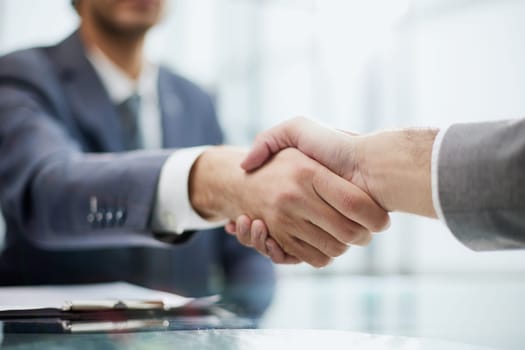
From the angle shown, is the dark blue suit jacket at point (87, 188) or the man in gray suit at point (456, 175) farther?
the dark blue suit jacket at point (87, 188)

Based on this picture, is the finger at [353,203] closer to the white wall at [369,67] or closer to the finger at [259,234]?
the finger at [259,234]

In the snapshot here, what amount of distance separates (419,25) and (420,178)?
3.31 meters

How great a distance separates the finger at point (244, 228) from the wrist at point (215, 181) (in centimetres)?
3

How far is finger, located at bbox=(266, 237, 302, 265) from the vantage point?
0.89 m

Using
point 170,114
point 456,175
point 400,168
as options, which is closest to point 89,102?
point 170,114

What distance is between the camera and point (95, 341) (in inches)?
20.1

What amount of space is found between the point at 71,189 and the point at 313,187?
42 cm

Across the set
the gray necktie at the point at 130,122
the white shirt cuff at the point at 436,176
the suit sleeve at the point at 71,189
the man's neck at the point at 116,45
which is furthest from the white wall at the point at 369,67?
the white shirt cuff at the point at 436,176

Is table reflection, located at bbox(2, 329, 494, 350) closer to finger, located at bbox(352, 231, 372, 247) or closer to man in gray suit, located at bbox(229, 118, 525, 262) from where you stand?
man in gray suit, located at bbox(229, 118, 525, 262)

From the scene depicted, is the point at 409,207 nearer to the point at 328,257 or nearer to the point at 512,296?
the point at 328,257

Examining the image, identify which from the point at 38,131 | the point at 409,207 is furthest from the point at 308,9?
the point at 409,207

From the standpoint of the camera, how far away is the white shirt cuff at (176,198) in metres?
0.92

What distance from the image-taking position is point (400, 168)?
0.70 metres

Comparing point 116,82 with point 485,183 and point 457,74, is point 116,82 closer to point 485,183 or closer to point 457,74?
point 485,183
